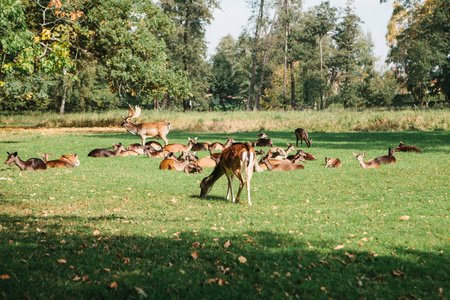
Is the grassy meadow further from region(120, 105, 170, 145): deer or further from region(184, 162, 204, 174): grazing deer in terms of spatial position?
region(120, 105, 170, 145): deer

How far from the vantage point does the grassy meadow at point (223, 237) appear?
3982mm

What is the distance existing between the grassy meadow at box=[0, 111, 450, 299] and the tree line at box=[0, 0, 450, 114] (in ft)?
59.9

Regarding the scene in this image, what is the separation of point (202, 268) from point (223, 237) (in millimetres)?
1345

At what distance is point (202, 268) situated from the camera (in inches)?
176

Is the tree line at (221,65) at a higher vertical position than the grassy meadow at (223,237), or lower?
higher

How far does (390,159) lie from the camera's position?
14.3 m

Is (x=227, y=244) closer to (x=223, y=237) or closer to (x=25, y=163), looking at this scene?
(x=223, y=237)

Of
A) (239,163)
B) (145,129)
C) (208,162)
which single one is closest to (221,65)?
(145,129)

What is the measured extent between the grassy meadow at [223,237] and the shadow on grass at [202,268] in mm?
14

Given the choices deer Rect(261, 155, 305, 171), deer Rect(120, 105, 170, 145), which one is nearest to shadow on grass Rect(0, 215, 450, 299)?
deer Rect(261, 155, 305, 171)

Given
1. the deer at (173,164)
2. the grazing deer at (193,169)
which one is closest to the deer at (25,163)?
the deer at (173,164)

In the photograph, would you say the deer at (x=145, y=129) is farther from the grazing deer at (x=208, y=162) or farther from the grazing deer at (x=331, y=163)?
the grazing deer at (x=331, y=163)

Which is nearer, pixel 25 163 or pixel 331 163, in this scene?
pixel 25 163

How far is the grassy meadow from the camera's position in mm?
3982
